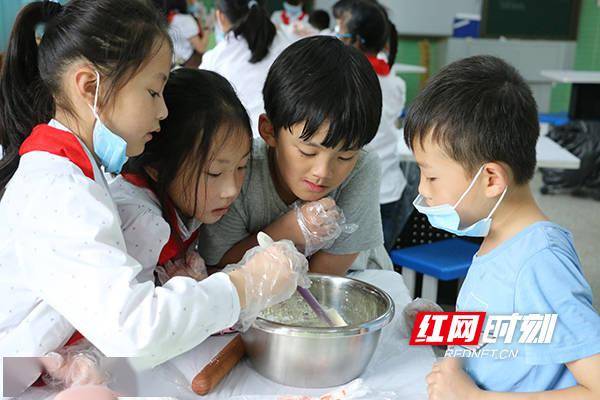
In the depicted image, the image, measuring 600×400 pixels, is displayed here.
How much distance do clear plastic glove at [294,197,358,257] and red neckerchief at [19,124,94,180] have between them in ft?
1.63

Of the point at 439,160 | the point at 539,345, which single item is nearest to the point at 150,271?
the point at 439,160

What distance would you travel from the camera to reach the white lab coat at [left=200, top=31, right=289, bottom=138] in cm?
284

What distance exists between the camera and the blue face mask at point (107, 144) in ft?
3.20

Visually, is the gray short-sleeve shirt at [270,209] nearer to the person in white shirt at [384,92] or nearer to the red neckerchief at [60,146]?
the red neckerchief at [60,146]

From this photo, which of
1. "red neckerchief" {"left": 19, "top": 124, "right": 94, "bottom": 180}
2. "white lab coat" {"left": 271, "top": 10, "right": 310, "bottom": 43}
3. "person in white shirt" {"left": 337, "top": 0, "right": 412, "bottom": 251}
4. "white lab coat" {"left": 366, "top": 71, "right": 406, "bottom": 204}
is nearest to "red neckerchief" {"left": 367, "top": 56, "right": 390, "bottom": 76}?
"person in white shirt" {"left": 337, "top": 0, "right": 412, "bottom": 251}

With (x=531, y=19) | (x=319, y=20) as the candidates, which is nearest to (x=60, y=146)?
(x=319, y=20)

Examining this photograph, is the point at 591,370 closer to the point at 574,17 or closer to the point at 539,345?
the point at 539,345

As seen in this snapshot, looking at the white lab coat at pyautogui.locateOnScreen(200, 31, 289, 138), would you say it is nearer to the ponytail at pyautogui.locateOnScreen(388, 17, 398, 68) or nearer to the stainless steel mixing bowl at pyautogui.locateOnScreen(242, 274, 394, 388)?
the ponytail at pyautogui.locateOnScreen(388, 17, 398, 68)

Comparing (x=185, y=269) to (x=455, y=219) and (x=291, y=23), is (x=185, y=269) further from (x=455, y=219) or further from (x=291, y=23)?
(x=291, y=23)

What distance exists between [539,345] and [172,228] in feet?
2.20

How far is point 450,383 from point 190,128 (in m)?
0.61

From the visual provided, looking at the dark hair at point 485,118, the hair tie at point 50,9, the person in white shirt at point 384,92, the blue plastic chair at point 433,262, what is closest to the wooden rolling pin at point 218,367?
the dark hair at point 485,118

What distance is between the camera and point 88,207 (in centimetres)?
84

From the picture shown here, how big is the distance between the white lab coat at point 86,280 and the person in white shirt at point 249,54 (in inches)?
75.4
